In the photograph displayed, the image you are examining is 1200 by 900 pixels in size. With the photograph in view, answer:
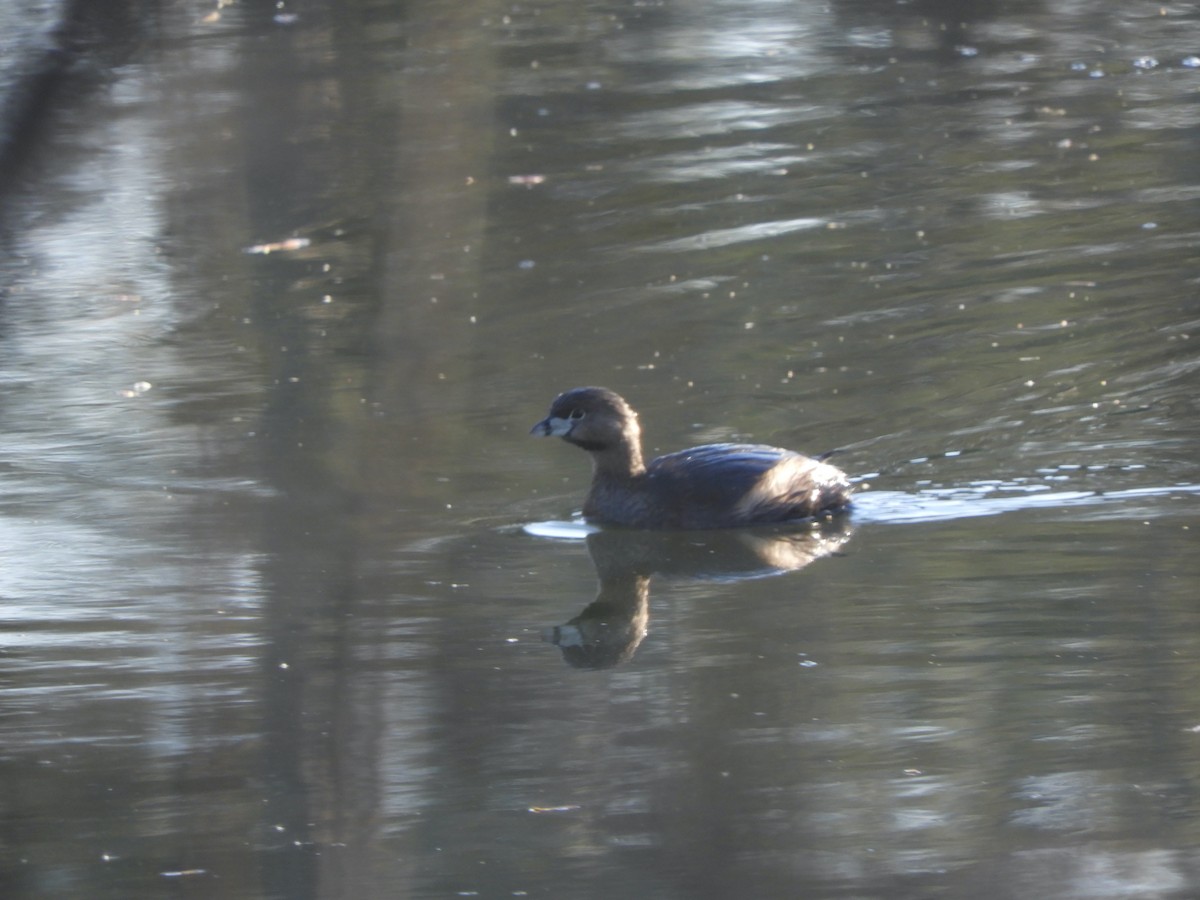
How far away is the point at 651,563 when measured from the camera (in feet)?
25.7

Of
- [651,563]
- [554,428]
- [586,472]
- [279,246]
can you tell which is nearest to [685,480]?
[651,563]

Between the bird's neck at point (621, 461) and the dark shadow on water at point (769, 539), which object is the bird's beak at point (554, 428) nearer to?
the bird's neck at point (621, 461)

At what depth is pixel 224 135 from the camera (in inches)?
657

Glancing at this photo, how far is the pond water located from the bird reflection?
1.4 inches

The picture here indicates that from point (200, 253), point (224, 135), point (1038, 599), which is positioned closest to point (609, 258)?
point (200, 253)

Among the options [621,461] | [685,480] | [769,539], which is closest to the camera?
[769,539]

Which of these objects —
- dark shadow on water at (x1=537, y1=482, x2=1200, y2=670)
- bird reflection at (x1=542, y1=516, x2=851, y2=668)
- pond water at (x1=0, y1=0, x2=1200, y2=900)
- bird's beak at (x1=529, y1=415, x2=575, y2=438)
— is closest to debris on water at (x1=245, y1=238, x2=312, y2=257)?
pond water at (x1=0, y1=0, x2=1200, y2=900)

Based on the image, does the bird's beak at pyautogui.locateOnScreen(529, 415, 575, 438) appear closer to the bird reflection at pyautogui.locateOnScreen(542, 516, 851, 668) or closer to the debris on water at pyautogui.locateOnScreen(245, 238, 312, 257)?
the bird reflection at pyautogui.locateOnScreen(542, 516, 851, 668)

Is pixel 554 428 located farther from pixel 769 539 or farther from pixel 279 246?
pixel 279 246

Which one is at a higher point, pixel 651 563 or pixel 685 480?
pixel 685 480

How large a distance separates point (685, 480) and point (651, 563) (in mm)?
517

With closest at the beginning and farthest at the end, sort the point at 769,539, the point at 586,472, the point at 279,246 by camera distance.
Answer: the point at 769,539, the point at 586,472, the point at 279,246

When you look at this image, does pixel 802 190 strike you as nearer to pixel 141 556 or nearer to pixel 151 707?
pixel 141 556

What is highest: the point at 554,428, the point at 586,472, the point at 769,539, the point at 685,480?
the point at 554,428
